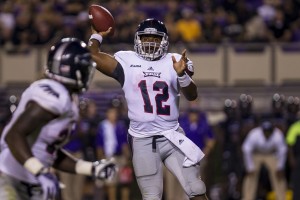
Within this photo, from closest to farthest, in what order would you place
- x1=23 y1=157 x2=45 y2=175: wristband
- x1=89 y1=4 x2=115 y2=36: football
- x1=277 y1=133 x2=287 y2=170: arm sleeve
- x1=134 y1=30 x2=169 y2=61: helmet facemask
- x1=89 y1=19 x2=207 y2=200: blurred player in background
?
x1=23 y1=157 x2=45 y2=175: wristband → x1=89 y1=19 x2=207 y2=200: blurred player in background → x1=134 y1=30 x2=169 y2=61: helmet facemask → x1=89 y1=4 x2=115 y2=36: football → x1=277 y1=133 x2=287 y2=170: arm sleeve

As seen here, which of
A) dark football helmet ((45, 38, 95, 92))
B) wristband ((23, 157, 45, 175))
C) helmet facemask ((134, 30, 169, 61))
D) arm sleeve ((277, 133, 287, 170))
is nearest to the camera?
wristband ((23, 157, 45, 175))

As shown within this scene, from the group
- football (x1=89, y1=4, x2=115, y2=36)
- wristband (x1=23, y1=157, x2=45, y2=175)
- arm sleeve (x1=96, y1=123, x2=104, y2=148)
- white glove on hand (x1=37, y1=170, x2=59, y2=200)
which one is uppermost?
football (x1=89, y1=4, x2=115, y2=36)

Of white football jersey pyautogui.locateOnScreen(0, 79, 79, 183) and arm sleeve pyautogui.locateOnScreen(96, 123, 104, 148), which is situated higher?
white football jersey pyautogui.locateOnScreen(0, 79, 79, 183)

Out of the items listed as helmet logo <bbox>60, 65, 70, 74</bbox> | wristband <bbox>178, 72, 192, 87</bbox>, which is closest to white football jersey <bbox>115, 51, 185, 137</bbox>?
wristband <bbox>178, 72, 192, 87</bbox>

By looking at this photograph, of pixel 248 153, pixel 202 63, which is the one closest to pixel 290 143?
pixel 248 153

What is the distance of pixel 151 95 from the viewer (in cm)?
685

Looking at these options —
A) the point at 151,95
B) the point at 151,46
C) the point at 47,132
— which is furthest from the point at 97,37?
the point at 47,132

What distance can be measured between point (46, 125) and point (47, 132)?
50 mm

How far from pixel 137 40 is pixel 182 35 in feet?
26.1

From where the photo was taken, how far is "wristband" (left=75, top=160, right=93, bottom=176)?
4.99m

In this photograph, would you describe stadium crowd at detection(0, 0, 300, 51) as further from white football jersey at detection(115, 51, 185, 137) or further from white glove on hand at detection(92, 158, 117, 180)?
white glove on hand at detection(92, 158, 117, 180)

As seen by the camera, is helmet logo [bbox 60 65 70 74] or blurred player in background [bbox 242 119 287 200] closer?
helmet logo [bbox 60 65 70 74]

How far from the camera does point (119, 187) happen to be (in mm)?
12672

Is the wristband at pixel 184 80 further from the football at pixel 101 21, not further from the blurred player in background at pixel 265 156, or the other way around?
the blurred player in background at pixel 265 156
